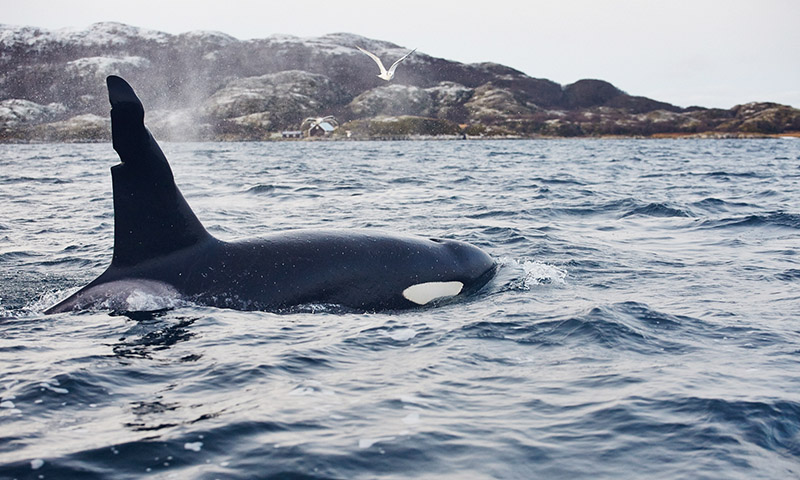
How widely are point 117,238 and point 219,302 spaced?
134 centimetres

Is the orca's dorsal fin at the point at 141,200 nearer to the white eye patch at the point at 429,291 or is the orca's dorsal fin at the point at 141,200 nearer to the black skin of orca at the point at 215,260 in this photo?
the black skin of orca at the point at 215,260

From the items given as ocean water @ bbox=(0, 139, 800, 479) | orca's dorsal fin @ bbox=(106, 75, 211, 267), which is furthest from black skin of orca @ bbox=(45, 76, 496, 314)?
ocean water @ bbox=(0, 139, 800, 479)

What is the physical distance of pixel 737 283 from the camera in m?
10.5

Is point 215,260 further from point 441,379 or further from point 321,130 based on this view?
point 321,130

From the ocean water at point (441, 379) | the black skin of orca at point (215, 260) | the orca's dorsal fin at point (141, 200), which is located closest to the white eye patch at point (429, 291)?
the black skin of orca at point (215, 260)

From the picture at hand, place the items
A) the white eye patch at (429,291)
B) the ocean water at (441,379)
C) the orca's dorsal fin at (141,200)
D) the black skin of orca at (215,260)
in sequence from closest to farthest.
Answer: the ocean water at (441,379)
the orca's dorsal fin at (141,200)
the black skin of orca at (215,260)
the white eye patch at (429,291)

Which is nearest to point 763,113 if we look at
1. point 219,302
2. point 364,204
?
point 364,204

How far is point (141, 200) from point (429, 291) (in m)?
3.71

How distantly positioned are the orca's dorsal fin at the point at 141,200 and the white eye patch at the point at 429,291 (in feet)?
8.67

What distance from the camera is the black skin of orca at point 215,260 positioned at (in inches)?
302

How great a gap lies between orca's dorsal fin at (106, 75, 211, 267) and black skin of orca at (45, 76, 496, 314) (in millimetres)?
10

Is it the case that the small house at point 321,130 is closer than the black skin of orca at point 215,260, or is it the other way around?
the black skin of orca at point 215,260

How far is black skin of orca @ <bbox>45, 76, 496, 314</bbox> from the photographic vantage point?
25.1 ft

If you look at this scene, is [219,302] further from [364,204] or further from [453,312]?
[364,204]
